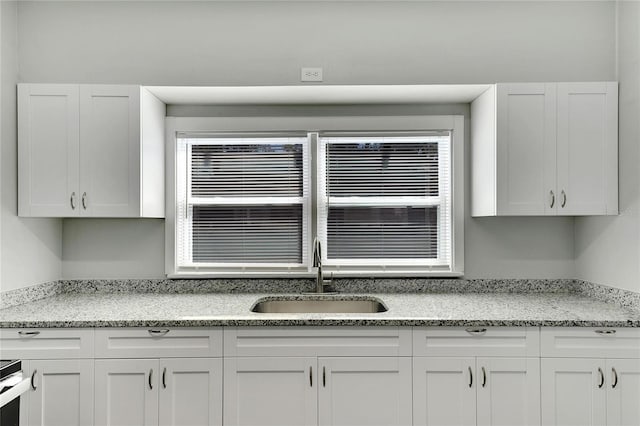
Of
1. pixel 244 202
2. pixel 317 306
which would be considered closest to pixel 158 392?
pixel 317 306

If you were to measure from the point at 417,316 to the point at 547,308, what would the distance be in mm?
795

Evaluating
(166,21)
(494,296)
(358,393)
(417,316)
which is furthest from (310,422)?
(166,21)

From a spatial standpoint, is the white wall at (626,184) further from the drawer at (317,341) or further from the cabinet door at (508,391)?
the drawer at (317,341)

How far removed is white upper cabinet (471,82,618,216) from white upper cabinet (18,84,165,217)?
6.96 feet

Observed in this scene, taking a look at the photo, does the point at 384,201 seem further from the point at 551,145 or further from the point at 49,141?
the point at 49,141

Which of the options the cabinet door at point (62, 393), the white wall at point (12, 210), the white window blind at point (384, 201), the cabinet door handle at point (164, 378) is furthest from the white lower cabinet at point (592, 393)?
the white wall at point (12, 210)

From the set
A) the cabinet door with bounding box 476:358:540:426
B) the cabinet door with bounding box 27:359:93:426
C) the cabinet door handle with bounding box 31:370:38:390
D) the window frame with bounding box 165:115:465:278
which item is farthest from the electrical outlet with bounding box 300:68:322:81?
the cabinet door handle with bounding box 31:370:38:390

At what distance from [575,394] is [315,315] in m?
1.36

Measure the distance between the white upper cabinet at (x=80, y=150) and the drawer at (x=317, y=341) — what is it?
A: 999 mm

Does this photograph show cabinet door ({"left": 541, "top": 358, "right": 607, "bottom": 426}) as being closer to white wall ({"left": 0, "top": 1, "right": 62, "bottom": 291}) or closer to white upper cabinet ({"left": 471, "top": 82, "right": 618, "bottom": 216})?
white upper cabinet ({"left": 471, "top": 82, "right": 618, "bottom": 216})

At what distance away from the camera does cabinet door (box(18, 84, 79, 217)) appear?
2.53 meters

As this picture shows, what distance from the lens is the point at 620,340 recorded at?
7.25 feet

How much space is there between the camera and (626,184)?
2.48m

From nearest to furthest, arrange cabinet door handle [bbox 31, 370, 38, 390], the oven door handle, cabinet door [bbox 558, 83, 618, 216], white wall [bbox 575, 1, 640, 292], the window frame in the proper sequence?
the oven door handle < cabinet door handle [bbox 31, 370, 38, 390] < white wall [bbox 575, 1, 640, 292] < cabinet door [bbox 558, 83, 618, 216] < the window frame
